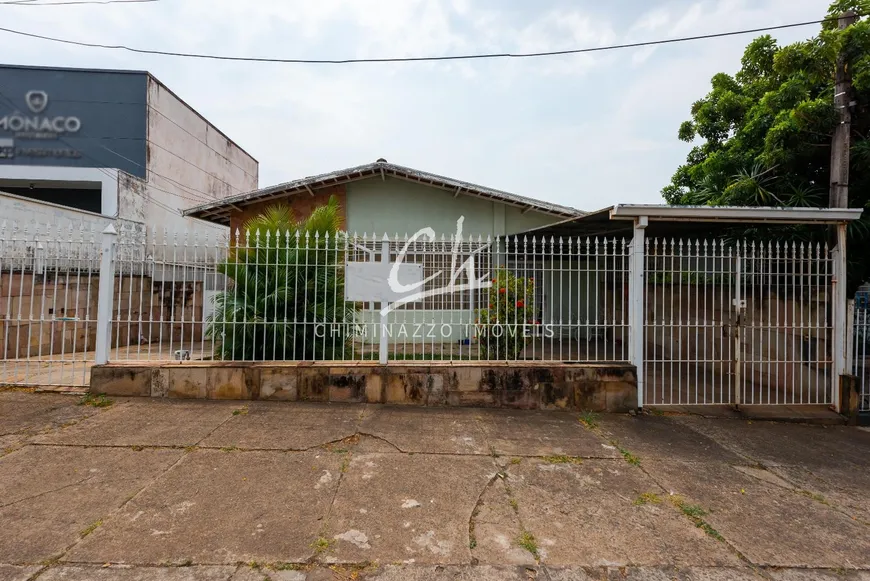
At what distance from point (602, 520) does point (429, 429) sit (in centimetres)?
191

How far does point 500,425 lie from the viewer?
449 centimetres

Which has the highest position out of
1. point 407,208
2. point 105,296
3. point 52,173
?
point 52,173

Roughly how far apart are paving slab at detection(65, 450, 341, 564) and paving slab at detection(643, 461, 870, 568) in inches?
104

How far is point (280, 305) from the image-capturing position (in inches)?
219

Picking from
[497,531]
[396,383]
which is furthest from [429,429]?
[497,531]

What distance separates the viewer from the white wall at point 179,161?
14.7 meters

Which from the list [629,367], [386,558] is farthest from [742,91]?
[386,558]

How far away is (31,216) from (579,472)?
10.1 m

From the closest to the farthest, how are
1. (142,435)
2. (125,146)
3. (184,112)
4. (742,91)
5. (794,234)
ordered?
(142,435) < (794,234) < (742,91) < (125,146) < (184,112)

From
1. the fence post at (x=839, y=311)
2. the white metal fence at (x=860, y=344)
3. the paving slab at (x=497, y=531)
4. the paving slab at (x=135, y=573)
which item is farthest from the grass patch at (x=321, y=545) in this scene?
the white metal fence at (x=860, y=344)

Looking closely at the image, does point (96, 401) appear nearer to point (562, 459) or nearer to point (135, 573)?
point (135, 573)

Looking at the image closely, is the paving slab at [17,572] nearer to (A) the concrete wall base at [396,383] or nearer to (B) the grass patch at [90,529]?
(B) the grass patch at [90,529]

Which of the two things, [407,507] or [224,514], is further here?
[407,507]

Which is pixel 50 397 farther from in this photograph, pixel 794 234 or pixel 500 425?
pixel 794 234
